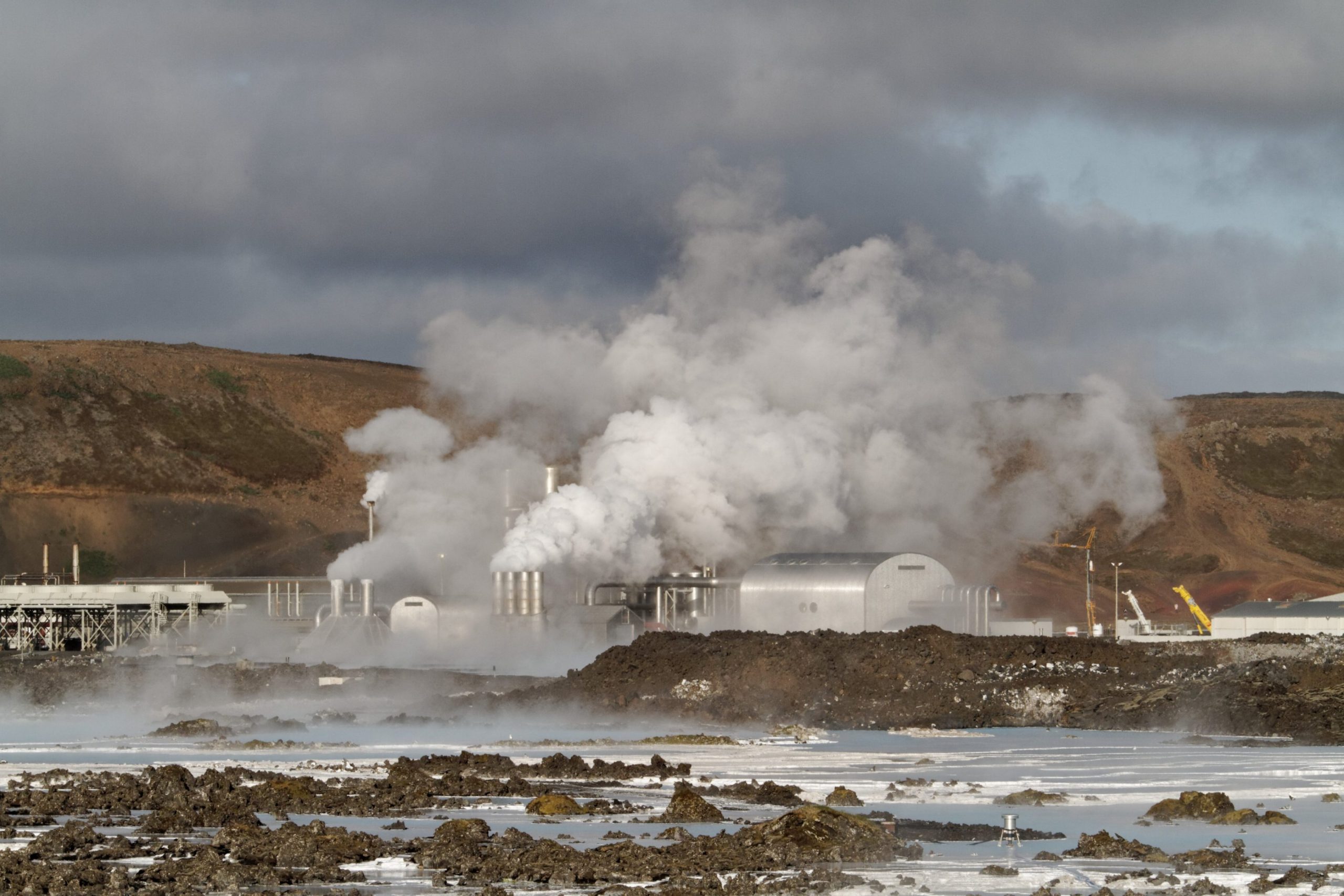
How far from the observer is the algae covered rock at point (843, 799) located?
106 feet

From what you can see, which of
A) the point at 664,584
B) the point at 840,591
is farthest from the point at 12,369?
the point at 840,591

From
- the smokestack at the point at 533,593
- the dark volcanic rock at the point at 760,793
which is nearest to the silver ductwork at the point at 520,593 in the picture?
the smokestack at the point at 533,593

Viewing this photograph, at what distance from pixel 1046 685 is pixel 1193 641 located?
750 inches

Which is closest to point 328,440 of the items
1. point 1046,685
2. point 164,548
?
point 164,548

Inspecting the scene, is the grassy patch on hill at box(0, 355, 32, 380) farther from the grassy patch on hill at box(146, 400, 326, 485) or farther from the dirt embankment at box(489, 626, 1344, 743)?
the dirt embankment at box(489, 626, 1344, 743)

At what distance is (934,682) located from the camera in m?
55.4

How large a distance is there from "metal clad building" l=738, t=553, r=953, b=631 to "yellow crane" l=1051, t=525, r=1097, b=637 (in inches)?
600

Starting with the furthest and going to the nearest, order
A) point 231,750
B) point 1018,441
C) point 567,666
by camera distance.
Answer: point 1018,441 → point 567,666 → point 231,750

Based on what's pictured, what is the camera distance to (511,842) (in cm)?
2722

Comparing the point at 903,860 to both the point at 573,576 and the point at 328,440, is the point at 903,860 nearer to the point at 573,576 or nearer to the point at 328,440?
the point at 573,576

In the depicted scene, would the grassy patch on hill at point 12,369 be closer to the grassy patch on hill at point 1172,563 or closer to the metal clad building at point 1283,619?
the grassy patch on hill at point 1172,563

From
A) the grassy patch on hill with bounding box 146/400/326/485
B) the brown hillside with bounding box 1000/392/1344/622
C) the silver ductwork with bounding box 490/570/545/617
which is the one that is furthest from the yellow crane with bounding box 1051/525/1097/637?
the grassy patch on hill with bounding box 146/400/326/485

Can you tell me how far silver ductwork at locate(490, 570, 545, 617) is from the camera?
72750mm

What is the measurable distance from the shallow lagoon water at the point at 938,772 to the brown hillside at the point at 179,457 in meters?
79.7
